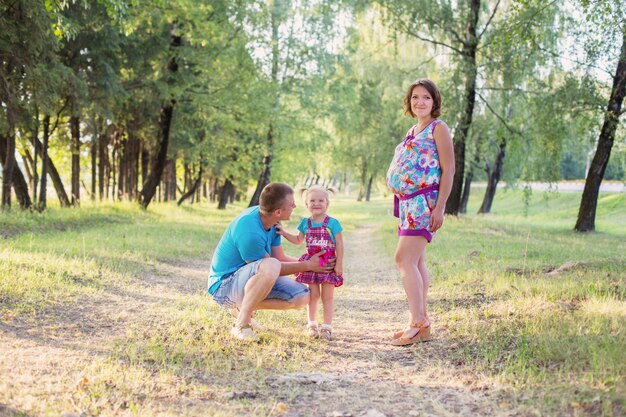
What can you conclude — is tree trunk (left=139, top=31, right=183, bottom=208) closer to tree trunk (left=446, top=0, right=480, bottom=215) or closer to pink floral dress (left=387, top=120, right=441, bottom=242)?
tree trunk (left=446, top=0, right=480, bottom=215)

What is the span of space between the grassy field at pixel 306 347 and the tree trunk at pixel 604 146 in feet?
28.6

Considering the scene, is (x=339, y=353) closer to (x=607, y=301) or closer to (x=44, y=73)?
(x=607, y=301)

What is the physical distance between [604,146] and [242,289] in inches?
589

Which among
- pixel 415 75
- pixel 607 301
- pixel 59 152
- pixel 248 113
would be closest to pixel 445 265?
pixel 607 301

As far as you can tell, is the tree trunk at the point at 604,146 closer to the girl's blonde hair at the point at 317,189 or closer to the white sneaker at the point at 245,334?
the girl's blonde hair at the point at 317,189

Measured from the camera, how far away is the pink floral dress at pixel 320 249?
5.39 meters

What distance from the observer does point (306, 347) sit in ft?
16.6

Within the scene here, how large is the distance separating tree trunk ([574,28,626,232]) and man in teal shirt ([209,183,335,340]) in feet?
43.8

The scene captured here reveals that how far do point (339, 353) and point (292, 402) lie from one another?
135cm

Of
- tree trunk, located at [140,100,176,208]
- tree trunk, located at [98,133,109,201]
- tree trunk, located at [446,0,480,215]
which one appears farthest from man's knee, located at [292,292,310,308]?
tree trunk, located at [98,133,109,201]

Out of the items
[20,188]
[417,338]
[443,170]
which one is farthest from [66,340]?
[20,188]

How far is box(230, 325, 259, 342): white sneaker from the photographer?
503 cm

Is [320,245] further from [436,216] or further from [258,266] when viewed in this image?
[436,216]

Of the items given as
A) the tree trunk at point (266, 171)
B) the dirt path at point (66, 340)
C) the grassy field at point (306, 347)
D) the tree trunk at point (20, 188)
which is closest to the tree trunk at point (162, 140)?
the tree trunk at point (20, 188)
